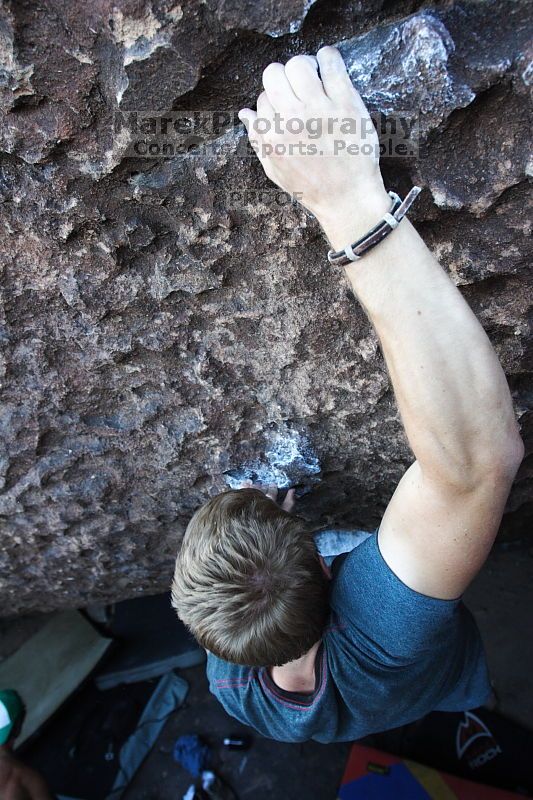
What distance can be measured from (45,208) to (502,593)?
6.78 ft

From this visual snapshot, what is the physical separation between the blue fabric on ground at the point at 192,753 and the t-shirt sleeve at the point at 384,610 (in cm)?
185

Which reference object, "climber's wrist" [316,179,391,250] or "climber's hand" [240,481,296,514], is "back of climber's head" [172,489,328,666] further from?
"climber's wrist" [316,179,391,250]

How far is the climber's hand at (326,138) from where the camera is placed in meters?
0.71

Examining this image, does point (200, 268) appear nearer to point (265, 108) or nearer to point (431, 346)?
point (265, 108)

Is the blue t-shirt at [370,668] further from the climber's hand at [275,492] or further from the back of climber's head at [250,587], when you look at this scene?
the climber's hand at [275,492]

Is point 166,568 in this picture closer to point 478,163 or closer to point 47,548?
point 47,548

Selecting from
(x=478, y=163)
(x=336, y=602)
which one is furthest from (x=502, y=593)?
(x=478, y=163)

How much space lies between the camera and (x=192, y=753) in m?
2.56

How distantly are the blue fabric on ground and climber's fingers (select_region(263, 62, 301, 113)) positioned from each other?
8.26ft

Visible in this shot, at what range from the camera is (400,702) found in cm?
Answer: 117

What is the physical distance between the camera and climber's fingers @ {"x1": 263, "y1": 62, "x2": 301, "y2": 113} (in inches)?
28.7

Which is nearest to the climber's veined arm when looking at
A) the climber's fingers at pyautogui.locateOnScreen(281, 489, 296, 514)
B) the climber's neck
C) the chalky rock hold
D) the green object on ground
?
the chalky rock hold

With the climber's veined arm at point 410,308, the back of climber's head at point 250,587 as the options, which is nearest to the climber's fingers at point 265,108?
the climber's veined arm at point 410,308

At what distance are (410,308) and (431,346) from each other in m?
0.05
